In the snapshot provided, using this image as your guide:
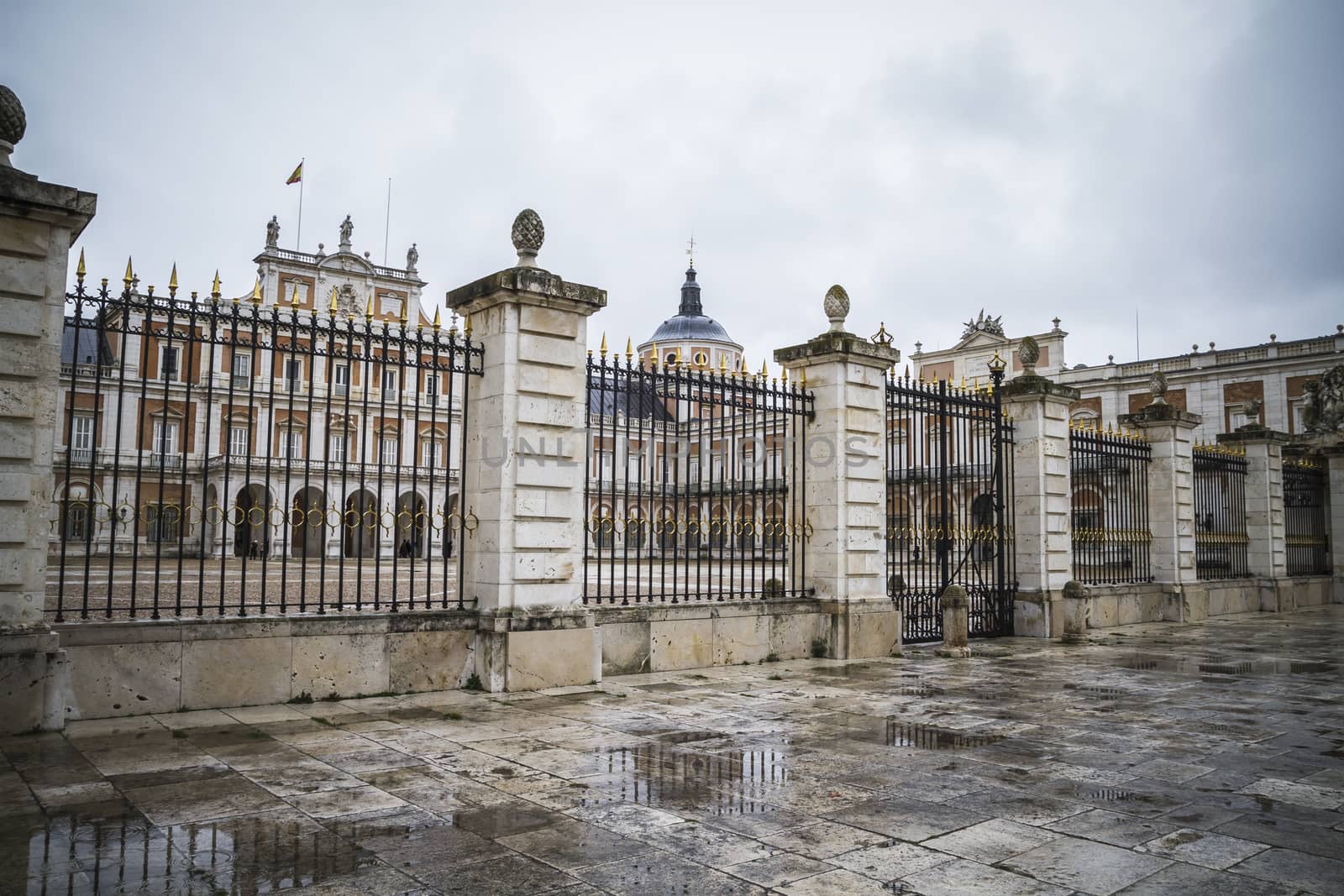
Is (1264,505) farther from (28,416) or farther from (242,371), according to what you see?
(242,371)

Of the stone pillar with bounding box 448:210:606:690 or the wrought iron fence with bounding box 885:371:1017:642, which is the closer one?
the stone pillar with bounding box 448:210:606:690

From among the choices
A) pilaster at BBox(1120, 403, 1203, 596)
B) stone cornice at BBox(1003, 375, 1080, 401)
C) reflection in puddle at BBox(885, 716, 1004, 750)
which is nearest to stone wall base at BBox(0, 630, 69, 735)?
reflection in puddle at BBox(885, 716, 1004, 750)

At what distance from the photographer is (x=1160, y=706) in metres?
8.80

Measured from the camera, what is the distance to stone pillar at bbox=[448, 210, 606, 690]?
9.39m

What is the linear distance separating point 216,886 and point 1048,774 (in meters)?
4.79

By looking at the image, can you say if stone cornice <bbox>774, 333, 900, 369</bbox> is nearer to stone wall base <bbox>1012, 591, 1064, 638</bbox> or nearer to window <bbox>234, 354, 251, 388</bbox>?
stone wall base <bbox>1012, 591, 1064, 638</bbox>

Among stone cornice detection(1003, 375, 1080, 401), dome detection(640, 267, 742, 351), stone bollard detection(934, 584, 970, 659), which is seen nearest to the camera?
stone bollard detection(934, 584, 970, 659)

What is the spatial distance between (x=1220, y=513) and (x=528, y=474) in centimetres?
1831

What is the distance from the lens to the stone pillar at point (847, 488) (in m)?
12.2

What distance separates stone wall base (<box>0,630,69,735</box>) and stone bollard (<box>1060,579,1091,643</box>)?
1288 centimetres

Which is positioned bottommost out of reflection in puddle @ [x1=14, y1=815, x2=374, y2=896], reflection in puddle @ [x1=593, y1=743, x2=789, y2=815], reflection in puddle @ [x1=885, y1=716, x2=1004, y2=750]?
reflection in puddle @ [x1=885, y1=716, x2=1004, y2=750]

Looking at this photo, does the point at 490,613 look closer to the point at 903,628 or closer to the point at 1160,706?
the point at 1160,706

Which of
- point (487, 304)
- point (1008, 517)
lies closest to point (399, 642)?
point (487, 304)

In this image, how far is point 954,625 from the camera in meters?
12.8
